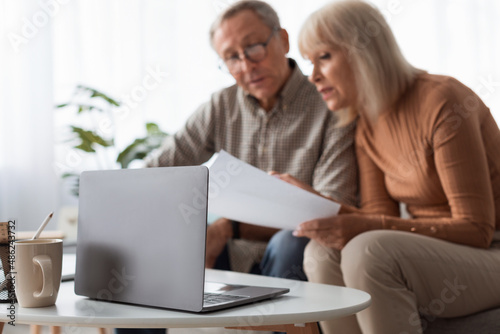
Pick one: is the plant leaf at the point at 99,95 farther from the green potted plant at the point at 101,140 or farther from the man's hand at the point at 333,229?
the man's hand at the point at 333,229

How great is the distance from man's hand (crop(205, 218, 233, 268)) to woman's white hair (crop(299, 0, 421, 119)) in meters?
0.48

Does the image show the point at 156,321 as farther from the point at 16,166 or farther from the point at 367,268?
the point at 16,166

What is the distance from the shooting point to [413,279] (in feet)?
3.34

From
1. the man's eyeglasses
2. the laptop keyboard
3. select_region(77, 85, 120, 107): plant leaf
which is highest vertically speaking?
the man's eyeglasses

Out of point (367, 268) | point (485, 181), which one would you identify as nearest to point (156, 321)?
point (367, 268)

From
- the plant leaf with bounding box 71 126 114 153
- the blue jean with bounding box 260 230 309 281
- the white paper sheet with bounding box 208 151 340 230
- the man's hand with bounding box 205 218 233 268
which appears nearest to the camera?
the white paper sheet with bounding box 208 151 340 230

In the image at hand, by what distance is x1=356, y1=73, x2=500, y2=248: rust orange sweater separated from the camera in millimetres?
1131

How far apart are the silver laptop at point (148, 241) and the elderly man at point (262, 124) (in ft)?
2.15

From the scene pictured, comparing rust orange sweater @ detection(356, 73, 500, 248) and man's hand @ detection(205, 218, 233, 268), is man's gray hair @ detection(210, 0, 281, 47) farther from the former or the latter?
man's hand @ detection(205, 218, 233, 268)

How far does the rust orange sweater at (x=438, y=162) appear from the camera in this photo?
1131mm

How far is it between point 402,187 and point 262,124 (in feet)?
1.54

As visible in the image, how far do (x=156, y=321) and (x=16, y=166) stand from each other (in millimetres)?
2266

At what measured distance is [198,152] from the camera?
5.47 feet

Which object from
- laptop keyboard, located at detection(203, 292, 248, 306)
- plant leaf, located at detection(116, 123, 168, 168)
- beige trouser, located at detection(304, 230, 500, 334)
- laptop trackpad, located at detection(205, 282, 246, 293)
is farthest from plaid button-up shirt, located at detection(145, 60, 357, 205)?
plant leaf, located at detection(116, 123, 168, 168)
